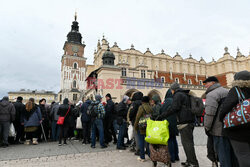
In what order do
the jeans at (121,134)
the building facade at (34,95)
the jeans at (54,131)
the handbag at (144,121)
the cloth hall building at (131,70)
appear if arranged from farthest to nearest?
the building facade at (34,95), the cloth hall building at (131,70), the jeans at (54,131), the jeans at (121,134), the handbag at (144,121)

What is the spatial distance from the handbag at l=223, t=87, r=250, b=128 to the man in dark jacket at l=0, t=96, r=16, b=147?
740 centimetres

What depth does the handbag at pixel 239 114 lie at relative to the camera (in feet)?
6.94

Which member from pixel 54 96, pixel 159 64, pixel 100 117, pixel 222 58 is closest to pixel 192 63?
pixel 222 58

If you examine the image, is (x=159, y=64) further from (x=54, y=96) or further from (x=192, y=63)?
(x=54, y=96)

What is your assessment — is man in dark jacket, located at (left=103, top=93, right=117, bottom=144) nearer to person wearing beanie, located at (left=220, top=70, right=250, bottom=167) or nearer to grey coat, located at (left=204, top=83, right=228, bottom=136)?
grey coat, located at (left=204, top=83, right=228, bottom=136)

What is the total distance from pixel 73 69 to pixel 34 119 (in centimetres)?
4480

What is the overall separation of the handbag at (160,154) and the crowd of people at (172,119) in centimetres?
54

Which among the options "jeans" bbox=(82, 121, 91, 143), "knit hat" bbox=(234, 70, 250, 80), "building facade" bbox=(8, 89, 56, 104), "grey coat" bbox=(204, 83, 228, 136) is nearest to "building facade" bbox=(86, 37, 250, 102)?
"jeans" bbox=(82, 121, 91, 143)

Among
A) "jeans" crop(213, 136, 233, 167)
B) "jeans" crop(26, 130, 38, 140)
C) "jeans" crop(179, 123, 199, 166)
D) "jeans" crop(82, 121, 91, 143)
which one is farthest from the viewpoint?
"jeans" crop(26, 130, 38, 140)

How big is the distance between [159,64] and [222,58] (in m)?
16.2

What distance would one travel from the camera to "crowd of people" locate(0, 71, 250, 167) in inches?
92.7

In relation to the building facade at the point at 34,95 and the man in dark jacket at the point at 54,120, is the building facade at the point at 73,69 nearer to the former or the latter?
the building facade at the point at 34,95

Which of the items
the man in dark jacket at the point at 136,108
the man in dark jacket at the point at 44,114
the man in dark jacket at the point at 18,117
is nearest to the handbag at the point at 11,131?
the man in dark jacket at the point at 18,117

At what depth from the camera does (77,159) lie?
4.46 m
